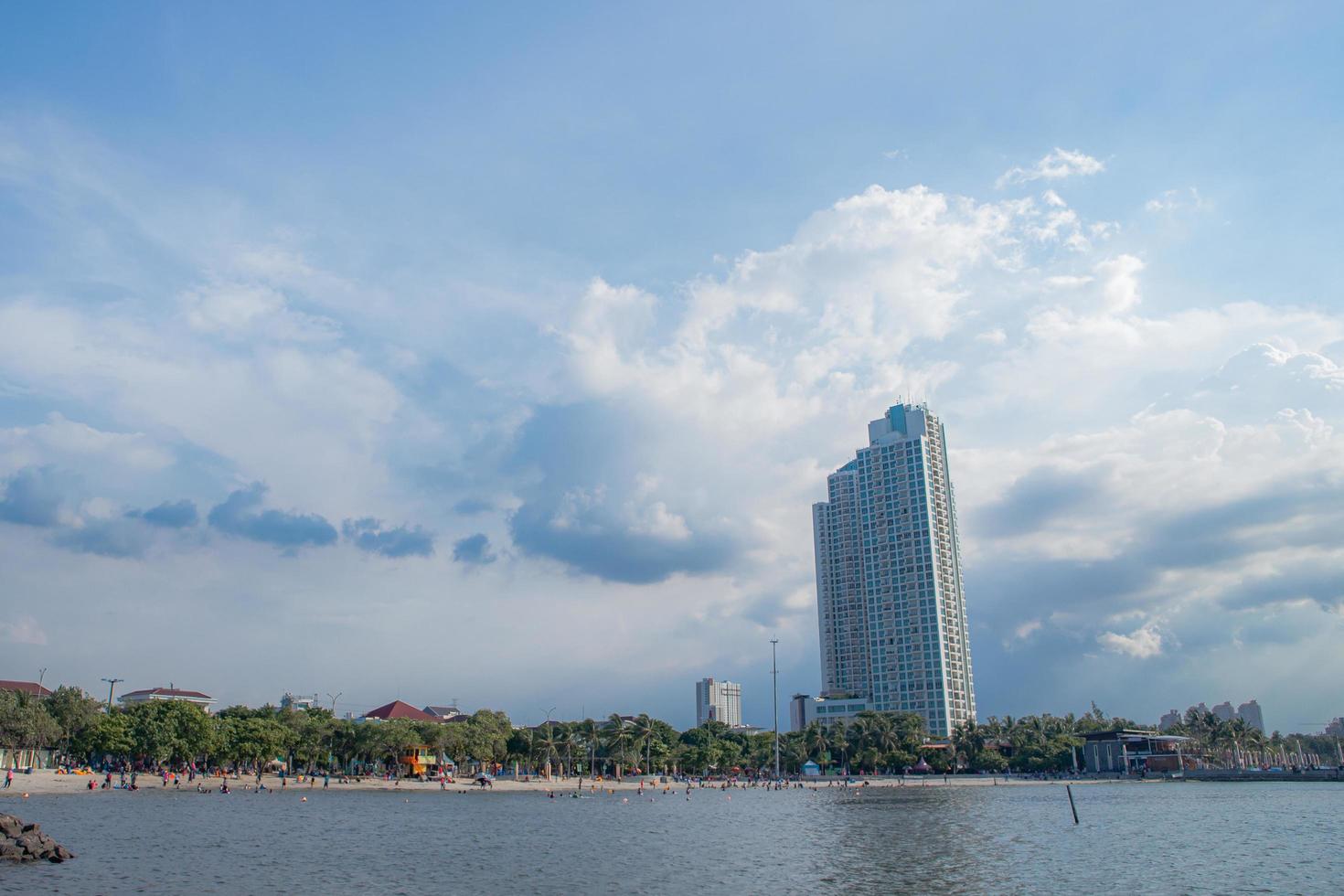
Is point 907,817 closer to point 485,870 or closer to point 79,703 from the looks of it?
point 485,870

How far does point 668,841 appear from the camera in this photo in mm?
63188

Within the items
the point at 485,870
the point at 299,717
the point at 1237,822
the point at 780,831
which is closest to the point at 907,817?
the point at 780,831

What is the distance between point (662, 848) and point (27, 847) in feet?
112

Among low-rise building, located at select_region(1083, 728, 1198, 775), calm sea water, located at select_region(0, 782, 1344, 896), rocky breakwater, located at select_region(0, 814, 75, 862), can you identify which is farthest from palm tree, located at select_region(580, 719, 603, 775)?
rocky breakwater, located at select_region(0, 814, 75, 862)

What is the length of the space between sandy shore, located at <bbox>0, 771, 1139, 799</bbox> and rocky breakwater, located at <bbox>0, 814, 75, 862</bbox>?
44.3 m

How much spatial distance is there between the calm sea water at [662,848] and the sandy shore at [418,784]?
27.4ft

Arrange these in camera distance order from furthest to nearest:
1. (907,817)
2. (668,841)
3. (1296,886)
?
1. (907,817)
2. (668,841)
3. (1296,886)

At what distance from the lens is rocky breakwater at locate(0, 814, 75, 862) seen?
4394 centimetres

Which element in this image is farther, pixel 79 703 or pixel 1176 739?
pixel 1176 739

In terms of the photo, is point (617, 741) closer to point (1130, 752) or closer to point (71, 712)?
point (71, 712)

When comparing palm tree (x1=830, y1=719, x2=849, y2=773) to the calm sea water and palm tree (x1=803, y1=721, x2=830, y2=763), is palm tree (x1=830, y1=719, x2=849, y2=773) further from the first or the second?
the calm sea water

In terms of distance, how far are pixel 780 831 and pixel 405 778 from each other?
321 ft

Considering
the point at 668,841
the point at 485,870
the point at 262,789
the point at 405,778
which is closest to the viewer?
the point at 485,870

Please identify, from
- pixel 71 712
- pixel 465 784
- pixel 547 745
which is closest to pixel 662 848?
pixel 71 712
